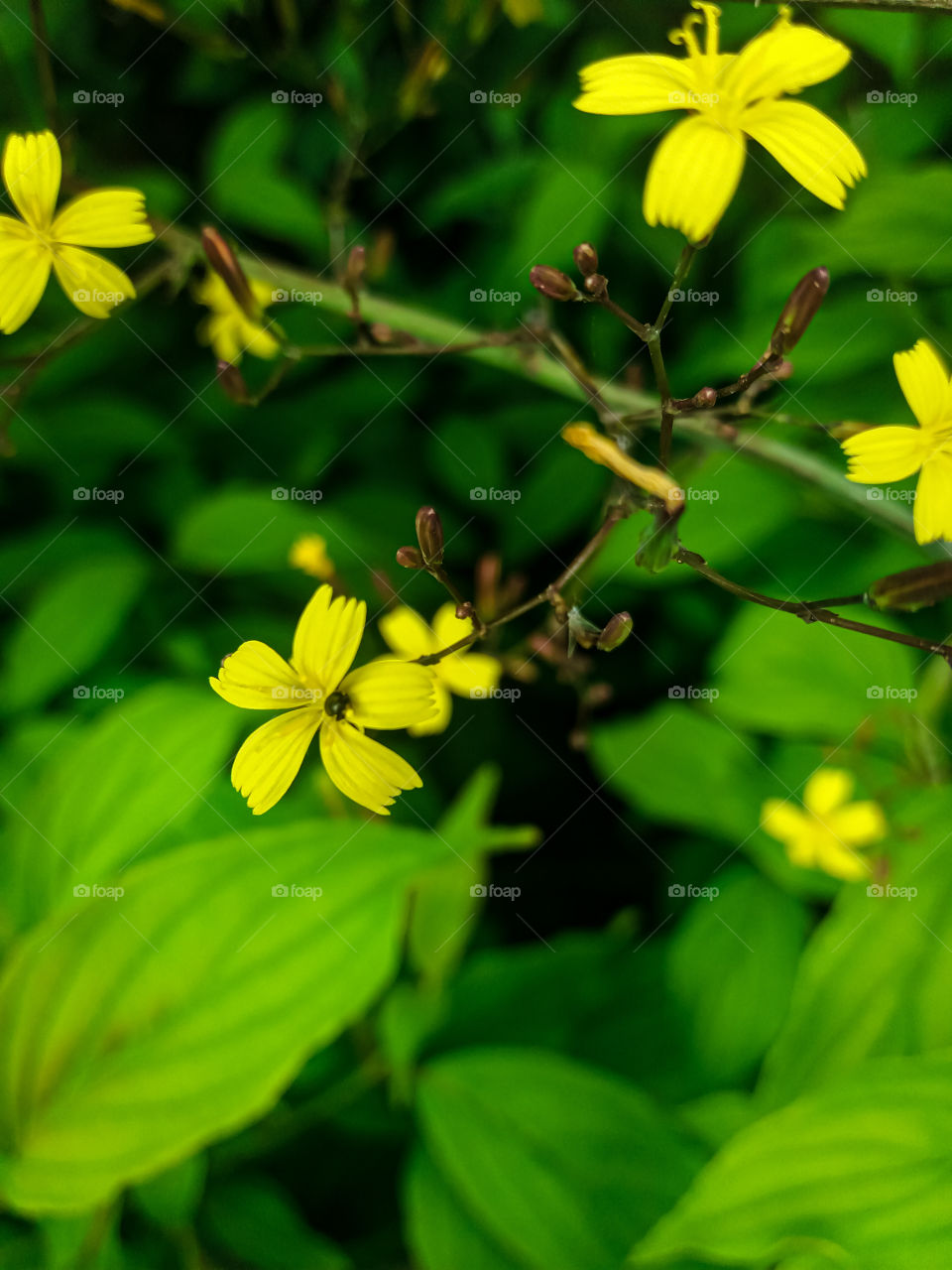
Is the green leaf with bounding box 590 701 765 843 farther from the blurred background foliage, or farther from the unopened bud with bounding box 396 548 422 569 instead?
the unopened bud with bounding box 396 548 422 569

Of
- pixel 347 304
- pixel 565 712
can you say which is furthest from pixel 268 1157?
pixel 347 304

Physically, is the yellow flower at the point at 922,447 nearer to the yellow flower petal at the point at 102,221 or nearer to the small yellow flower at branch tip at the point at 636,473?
the small yellow flower at branch tip at the point at 636,473

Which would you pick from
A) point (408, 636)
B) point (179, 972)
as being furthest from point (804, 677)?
point (179, 972)

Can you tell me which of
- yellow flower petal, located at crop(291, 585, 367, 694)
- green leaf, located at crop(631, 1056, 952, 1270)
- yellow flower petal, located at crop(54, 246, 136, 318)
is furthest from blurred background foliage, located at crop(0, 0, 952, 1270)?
yellow flower petal, located at crop(291, 585, 367, 694)

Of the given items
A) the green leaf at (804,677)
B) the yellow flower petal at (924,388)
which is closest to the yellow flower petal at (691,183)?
the yellow flower petal at (924,388)

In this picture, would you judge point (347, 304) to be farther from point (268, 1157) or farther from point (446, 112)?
point (268, 1157)

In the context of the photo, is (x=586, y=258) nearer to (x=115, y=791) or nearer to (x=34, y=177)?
(x=34, y=177)
